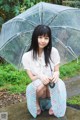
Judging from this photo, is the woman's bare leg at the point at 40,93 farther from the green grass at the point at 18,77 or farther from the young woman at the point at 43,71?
the green grass at the point at 18,77

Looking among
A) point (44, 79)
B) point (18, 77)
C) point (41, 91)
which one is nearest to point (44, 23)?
point (44, 79)

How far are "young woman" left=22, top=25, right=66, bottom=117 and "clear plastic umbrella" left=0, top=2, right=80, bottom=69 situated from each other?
0.64 feet

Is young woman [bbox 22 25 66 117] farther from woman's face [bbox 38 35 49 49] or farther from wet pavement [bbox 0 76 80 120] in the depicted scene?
wet pavement [bbox 0 76 80 120]

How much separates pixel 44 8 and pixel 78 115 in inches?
58.8

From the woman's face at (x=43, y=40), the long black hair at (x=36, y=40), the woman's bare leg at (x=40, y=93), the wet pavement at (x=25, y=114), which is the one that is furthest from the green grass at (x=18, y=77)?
the woman's face at (x=43, y=40)

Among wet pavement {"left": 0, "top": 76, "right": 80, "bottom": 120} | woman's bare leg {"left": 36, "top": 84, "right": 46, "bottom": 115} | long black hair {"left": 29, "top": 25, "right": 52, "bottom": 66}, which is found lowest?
wet pavement {"left": 0, "top": 76, "right": 80, "bottom": 120}

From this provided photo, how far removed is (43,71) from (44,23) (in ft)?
2.05

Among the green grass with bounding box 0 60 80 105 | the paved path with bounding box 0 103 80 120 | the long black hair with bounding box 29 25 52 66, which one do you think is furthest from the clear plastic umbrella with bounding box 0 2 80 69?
the green grass with bounding box 0 60 80 105

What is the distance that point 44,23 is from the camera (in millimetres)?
4641

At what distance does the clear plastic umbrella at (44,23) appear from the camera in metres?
4.63

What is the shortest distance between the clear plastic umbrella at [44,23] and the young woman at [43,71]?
0.64 ft

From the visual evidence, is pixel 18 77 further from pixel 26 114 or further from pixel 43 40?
pixel 43 40

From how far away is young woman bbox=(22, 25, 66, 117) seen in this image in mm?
4470

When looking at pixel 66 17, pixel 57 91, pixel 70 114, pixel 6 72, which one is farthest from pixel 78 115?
pixel 6 72
